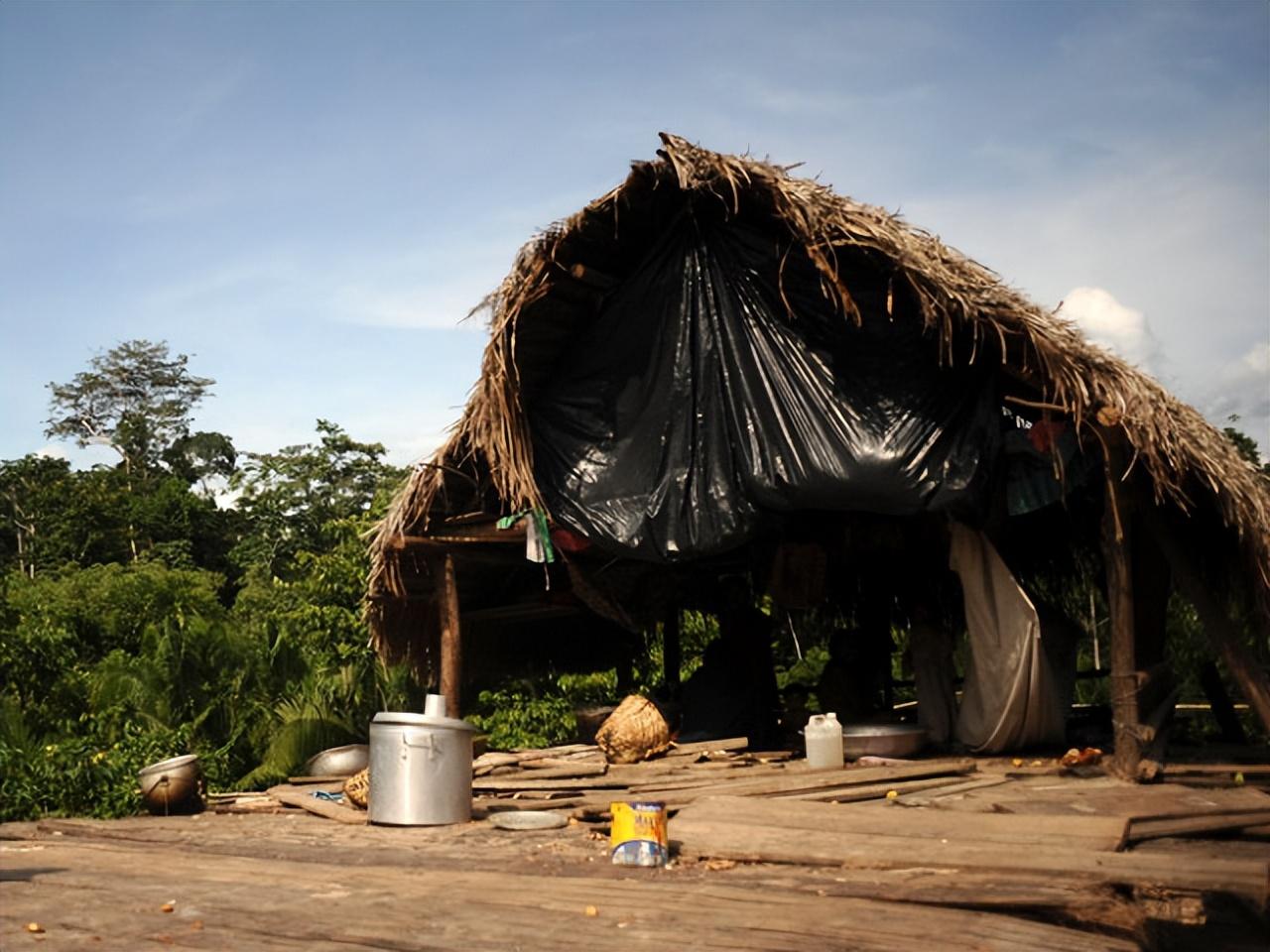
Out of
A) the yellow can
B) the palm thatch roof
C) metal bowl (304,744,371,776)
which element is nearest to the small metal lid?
the yellow can

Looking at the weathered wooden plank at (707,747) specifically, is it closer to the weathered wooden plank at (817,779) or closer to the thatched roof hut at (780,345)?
the weathered wooden plank at (817,779)

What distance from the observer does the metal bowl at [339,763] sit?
8.61m

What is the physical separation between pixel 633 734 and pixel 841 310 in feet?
8.95

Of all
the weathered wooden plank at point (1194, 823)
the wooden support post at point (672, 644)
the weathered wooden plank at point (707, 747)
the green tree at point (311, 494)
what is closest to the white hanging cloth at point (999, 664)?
the weathered wooden plank at point (707, 747)

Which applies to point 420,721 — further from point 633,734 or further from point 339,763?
point 339,763

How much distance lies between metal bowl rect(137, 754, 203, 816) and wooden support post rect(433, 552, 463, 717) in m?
1.55

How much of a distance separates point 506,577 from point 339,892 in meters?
5.55

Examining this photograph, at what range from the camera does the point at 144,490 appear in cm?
3244

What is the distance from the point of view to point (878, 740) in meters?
7.49

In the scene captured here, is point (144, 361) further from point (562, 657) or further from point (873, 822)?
point (873, 822)

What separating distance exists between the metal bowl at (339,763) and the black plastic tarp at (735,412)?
2263 millimetres

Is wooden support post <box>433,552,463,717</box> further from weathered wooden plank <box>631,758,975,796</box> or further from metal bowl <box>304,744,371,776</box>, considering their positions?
weathered wooden plank <box>631,758,975,796</box>

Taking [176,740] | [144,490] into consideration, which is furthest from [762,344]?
[144,490]

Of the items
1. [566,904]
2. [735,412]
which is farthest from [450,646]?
[566,904]
